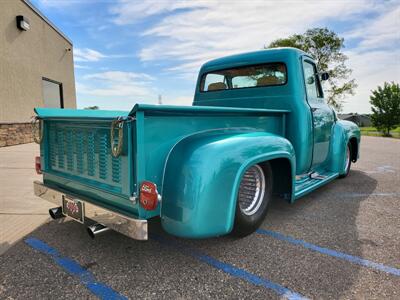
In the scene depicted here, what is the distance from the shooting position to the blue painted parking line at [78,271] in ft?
6.74

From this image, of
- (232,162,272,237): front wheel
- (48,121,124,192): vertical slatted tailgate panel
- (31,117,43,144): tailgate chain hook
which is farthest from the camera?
(31,117,43,144): tailgate chain hook

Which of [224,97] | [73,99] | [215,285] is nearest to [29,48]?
[73,99]

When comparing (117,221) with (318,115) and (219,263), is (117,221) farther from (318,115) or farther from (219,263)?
(318,115)

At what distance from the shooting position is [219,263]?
246 cm

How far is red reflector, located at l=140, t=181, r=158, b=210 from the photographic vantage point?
2.00 meters

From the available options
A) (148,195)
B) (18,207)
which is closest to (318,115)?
(148,195)

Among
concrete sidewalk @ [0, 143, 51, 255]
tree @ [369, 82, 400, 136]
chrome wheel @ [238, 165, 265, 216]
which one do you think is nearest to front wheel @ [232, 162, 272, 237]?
chrome wheel @ [238, 165, 265, 216]

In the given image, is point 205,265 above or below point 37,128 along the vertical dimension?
below

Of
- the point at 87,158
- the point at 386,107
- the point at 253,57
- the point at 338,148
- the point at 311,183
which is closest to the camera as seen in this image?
the point at 87,158

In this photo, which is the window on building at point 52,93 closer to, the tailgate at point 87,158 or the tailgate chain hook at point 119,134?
the tailgate at point 87,158

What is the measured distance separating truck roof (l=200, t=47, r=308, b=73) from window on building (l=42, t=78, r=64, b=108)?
13439 mm

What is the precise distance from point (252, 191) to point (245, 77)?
1946 millimetres

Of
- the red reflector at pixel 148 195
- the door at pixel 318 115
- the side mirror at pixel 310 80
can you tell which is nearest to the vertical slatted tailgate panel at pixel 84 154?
the red reflector at pixel 148 195

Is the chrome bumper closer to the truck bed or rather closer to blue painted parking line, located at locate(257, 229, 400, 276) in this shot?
the truck bed
